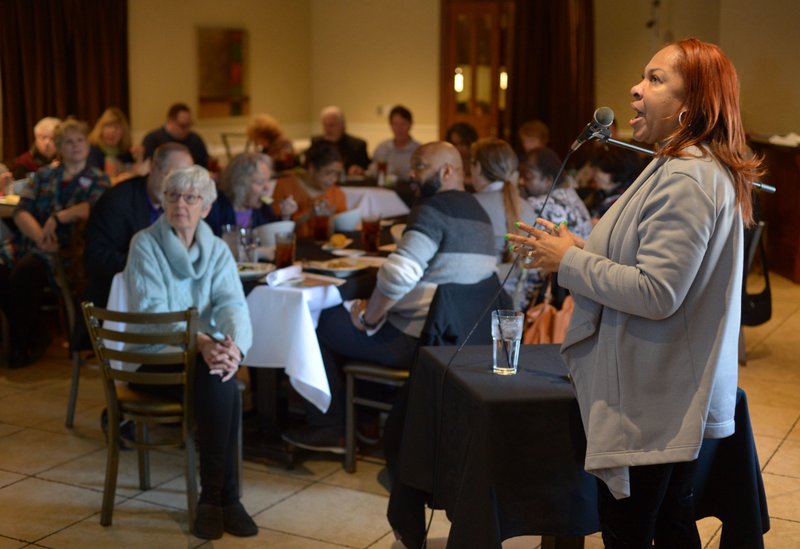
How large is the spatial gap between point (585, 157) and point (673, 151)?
547 cm

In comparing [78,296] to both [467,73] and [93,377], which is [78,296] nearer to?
[93,377]

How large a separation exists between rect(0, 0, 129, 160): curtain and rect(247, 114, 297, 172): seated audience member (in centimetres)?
202

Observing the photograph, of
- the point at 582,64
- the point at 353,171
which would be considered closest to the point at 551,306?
the point at 353,171

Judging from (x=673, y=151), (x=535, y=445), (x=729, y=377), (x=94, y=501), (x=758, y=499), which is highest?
(x=673, y=151)

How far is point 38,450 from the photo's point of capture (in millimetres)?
3973

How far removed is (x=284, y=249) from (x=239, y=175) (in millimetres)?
689

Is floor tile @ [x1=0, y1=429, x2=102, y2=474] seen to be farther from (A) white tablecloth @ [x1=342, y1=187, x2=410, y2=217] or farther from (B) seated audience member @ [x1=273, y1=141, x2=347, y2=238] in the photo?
(A) white tablecloth @ [x1=342, y1=187, x2=410, y2=217]

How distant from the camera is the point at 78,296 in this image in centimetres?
487

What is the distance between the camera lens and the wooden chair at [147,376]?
308cm

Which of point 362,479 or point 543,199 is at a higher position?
point 543,199

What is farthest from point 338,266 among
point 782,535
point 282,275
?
point 782,535

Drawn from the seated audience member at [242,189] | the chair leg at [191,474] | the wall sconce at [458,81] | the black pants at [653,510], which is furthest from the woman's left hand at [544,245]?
the wall sconce at [458,81]

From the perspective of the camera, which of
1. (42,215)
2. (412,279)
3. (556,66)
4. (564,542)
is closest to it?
(564,542)

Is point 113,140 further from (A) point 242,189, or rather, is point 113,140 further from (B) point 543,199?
(B) point 543,199
